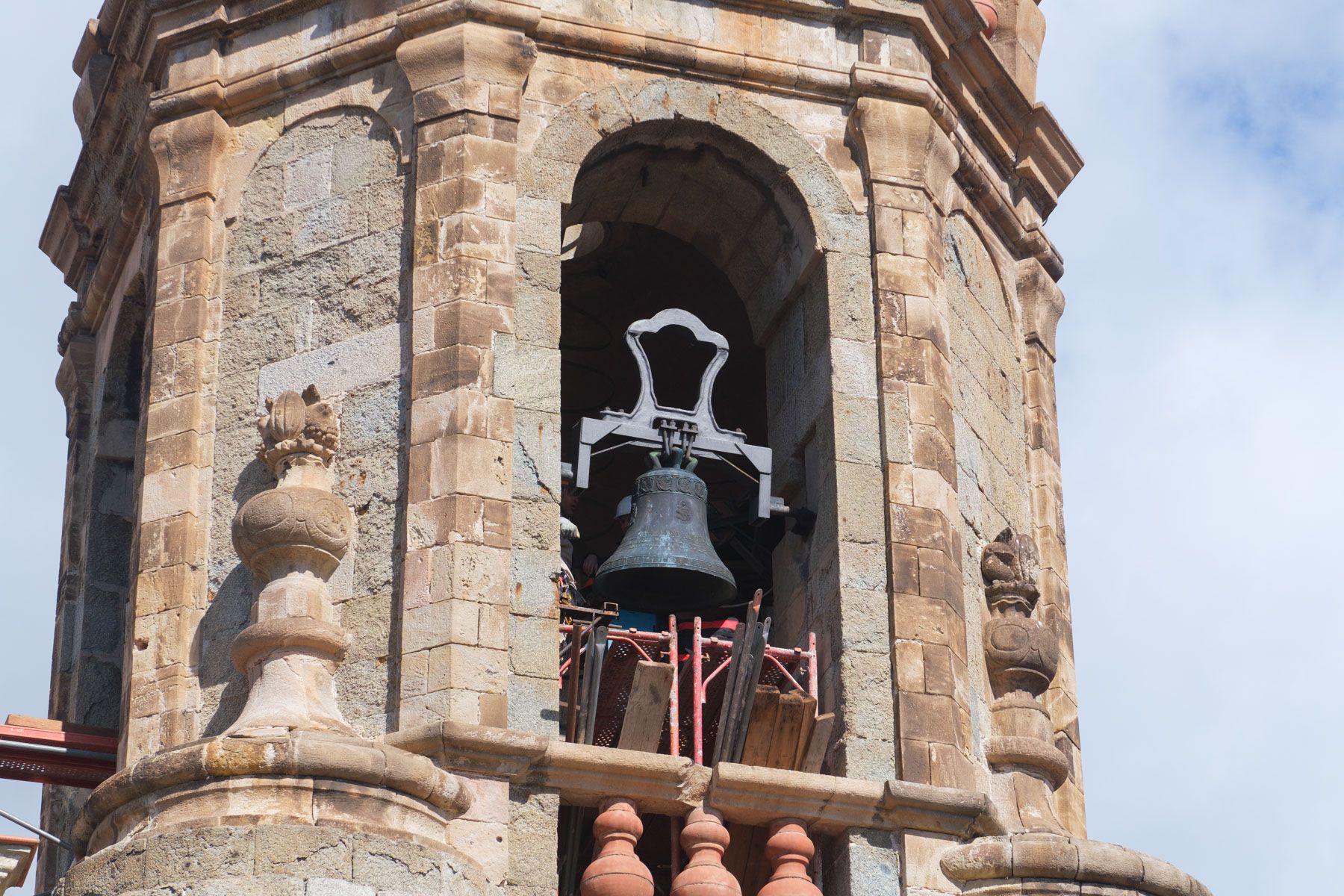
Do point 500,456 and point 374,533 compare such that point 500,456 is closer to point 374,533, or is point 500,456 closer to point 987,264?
point 374,533

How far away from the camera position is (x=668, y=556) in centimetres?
1606

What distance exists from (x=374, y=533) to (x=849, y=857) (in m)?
2.51

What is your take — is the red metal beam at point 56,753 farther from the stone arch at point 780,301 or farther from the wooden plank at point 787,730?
the wooden plank at point 787,730

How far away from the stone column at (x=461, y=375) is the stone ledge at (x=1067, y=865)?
6.67 feet

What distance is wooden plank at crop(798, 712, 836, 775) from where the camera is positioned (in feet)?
50.2

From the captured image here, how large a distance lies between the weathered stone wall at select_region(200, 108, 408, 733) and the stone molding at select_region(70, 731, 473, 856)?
2.97 feet

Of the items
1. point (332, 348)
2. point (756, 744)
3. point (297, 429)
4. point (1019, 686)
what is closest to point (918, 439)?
point (1019, 686)

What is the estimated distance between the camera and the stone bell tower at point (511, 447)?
47.5ft

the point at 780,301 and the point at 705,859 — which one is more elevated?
the point at 780,301

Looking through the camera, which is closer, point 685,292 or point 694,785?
point 694,785

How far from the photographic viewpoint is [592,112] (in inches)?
651

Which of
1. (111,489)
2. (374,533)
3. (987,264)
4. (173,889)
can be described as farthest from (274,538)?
(987,264)

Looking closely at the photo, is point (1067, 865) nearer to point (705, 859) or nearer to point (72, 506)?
point (705, 859)

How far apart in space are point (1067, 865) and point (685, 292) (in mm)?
6316
